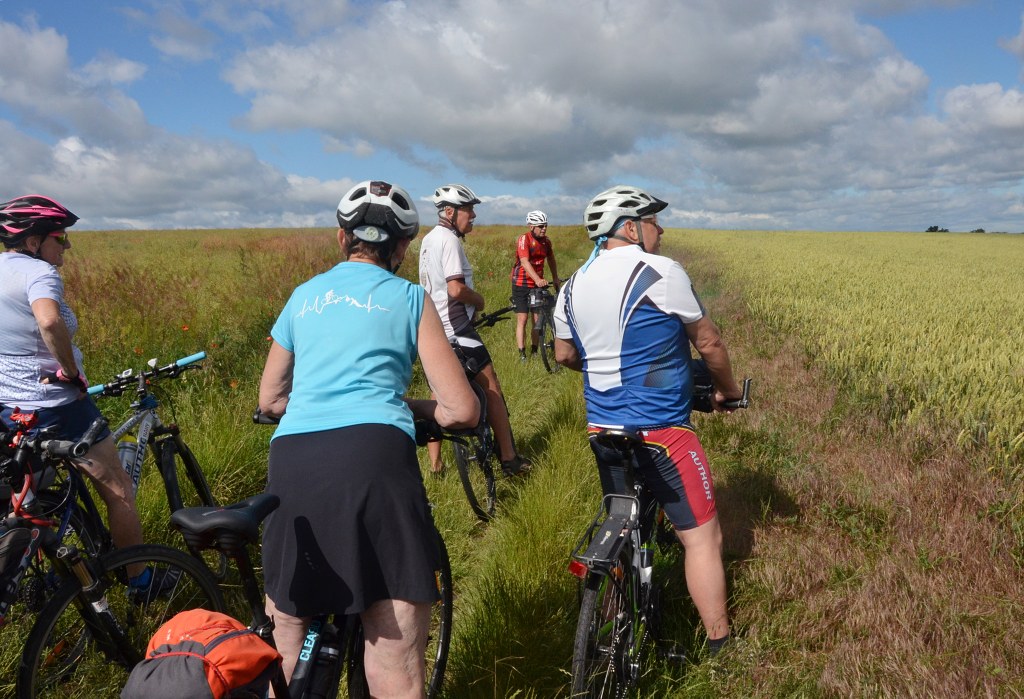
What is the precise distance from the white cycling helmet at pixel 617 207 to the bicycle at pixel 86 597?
236 centimetres

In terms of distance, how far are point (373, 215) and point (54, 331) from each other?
2020 mm

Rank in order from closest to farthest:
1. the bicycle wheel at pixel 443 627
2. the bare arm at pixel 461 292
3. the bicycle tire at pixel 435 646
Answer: the bicycle tire at pixel 435 646 → the bicycle wheel at pixel 443 627 → the bare arm at pixel 461 292

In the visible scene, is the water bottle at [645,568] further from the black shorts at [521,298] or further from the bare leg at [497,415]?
the black shorts at [521,298]

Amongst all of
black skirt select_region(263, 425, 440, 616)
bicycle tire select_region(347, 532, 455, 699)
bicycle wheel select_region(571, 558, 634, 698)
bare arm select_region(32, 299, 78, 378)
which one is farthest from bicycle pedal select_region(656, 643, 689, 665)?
bare arm select_region(32, 299, 78, 378)

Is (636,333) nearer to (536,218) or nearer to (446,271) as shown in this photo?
(446,271)

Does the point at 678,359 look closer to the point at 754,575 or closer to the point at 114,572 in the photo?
the point at 754,575

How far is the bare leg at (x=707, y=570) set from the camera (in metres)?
2.98

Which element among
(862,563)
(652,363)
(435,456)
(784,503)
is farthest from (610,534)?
(435,456)

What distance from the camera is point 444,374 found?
2.10 m

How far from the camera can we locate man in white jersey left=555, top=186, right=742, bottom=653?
2.85 m

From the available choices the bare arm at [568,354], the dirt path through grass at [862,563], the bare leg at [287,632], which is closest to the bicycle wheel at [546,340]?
the dirt path through grass at [862,563]

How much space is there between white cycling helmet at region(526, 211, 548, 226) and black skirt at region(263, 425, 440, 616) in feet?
26.2

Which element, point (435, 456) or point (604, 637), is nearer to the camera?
point (604, 637)

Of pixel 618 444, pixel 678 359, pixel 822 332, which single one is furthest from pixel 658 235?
pixel 822 332
